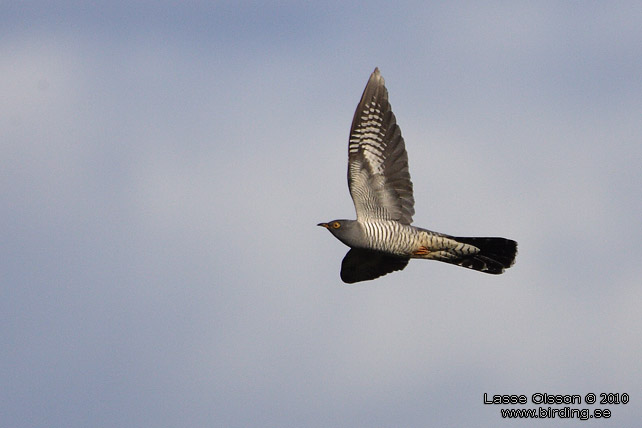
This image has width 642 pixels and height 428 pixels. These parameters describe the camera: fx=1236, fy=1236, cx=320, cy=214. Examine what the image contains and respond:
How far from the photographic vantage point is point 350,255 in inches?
882

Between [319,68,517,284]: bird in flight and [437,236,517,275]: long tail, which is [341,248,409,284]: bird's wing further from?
[437,236,517,275]: long tail

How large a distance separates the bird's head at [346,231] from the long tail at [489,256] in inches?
64.8

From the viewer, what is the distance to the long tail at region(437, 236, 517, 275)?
818 inches

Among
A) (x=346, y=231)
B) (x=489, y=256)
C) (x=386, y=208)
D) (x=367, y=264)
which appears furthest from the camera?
(x=367, y=264)

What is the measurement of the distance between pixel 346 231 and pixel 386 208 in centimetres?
84

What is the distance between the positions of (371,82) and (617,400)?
6.69 meters

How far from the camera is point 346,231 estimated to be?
67.0 ft

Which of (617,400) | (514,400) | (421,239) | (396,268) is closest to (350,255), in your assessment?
(396,268)

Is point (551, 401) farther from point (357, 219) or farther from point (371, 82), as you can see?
point (371, 82)

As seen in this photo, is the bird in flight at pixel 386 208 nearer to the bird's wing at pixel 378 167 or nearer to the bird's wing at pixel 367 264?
the bird's wing at pixel 378 167

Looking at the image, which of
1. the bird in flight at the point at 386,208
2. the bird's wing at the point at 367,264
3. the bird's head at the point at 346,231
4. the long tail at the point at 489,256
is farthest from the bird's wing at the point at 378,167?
the bird's wing at the point at 367,264

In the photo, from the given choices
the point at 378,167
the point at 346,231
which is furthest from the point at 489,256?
the point at 346,231

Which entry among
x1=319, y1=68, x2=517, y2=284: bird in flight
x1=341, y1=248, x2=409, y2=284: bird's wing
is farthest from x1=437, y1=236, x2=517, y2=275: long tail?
x1=341, y1=248, x2=409, y2=284: bird's wing

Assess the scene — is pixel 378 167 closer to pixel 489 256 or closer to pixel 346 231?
pixel 346 231
